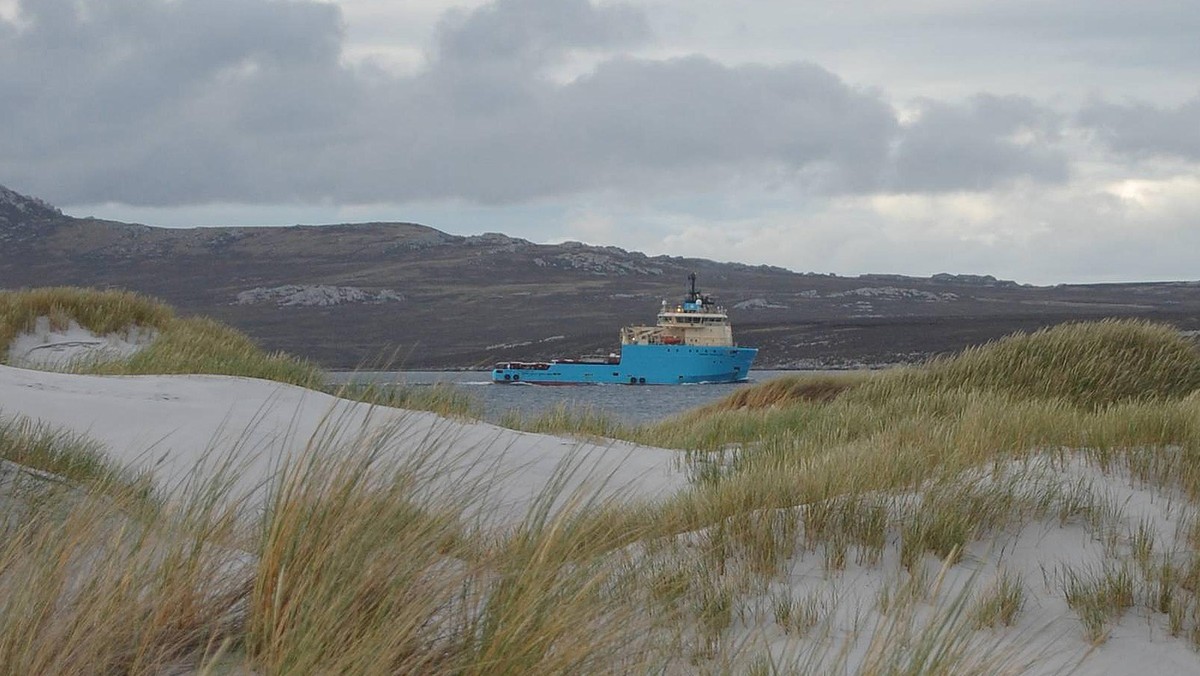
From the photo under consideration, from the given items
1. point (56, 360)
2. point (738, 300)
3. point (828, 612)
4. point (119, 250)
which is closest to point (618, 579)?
point (828, 612)

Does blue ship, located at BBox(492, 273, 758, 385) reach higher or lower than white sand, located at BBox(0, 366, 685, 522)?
lower

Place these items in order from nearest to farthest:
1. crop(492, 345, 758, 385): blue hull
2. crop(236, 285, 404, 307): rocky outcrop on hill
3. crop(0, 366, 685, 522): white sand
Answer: crop(0, 366, 685, 522): white sand
crop(492, 345, 758, 385): blue hull
crop(236, 285, 404, 307): rocky outcrop on hill

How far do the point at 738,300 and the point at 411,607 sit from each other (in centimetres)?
12141

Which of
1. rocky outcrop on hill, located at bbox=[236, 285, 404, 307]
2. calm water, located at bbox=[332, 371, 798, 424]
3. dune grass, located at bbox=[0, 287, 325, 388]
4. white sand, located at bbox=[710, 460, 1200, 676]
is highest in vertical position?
dune grass, located at bbox=[0, 287, 325, 388]

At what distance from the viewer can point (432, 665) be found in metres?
2.56

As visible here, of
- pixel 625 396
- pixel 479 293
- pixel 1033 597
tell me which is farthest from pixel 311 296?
pixel 1033 597

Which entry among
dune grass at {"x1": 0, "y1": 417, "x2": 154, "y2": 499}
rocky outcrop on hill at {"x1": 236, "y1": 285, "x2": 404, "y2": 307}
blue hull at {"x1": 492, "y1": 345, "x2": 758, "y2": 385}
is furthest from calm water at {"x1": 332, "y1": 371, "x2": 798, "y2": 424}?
rocky outcrop on hill at {"x1": 236, "y1": 285, "x2": 404, "y2": 307}

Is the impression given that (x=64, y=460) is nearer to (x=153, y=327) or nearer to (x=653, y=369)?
(x=153, y=327)

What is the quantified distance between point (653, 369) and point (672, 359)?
1490 millimetres

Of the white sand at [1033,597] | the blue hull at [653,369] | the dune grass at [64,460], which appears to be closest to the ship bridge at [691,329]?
the blue hull at [653,369]

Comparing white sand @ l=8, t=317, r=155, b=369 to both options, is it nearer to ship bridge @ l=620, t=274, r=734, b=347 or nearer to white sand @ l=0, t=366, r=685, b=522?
white sand @ l=0, t=366, r=685, b=522

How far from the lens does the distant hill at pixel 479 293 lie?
278 feet

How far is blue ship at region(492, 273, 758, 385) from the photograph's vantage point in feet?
189

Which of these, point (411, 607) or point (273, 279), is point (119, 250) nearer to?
point (273, 279)
